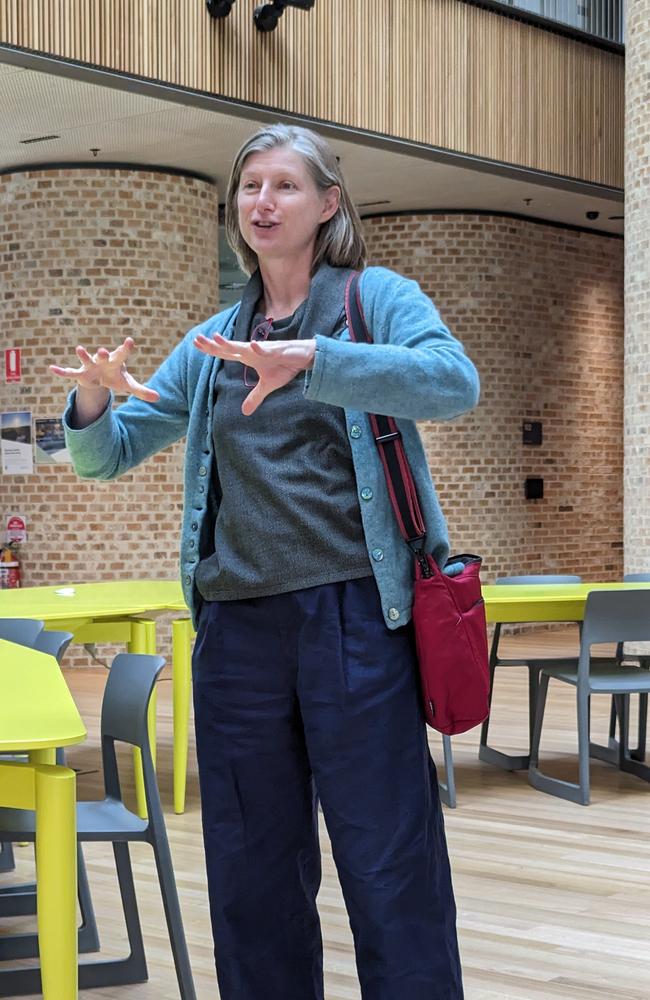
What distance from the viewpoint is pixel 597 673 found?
245 inches

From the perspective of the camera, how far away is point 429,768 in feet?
7.21

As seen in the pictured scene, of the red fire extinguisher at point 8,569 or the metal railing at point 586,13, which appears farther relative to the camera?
the metal railing at point 586,13

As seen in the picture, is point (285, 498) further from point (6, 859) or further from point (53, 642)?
point (6, 859)

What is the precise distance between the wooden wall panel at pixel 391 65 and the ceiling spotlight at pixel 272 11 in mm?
68

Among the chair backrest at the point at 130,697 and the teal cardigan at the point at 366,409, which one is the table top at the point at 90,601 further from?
the teal cardigan at the point at 366,409

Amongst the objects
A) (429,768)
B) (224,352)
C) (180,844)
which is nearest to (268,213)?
(224,352)

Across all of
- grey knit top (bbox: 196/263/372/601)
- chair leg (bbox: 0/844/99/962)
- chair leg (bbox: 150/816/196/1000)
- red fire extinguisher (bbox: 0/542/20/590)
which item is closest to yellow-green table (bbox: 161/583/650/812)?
chair leg (bbox: 0/844/99/962)

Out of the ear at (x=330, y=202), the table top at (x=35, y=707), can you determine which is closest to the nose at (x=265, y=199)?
the ear at (x=330, y=202)

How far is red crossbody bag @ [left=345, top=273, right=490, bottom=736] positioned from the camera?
2.12 metres

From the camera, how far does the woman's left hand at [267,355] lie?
6.22 feet

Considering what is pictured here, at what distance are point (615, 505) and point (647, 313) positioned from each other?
12.9 feet

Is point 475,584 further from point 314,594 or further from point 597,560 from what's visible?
point 597,560

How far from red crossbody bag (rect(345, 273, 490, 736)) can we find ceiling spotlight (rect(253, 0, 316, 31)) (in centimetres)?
682

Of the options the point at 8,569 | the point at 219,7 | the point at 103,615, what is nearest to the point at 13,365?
the point at 8,569
